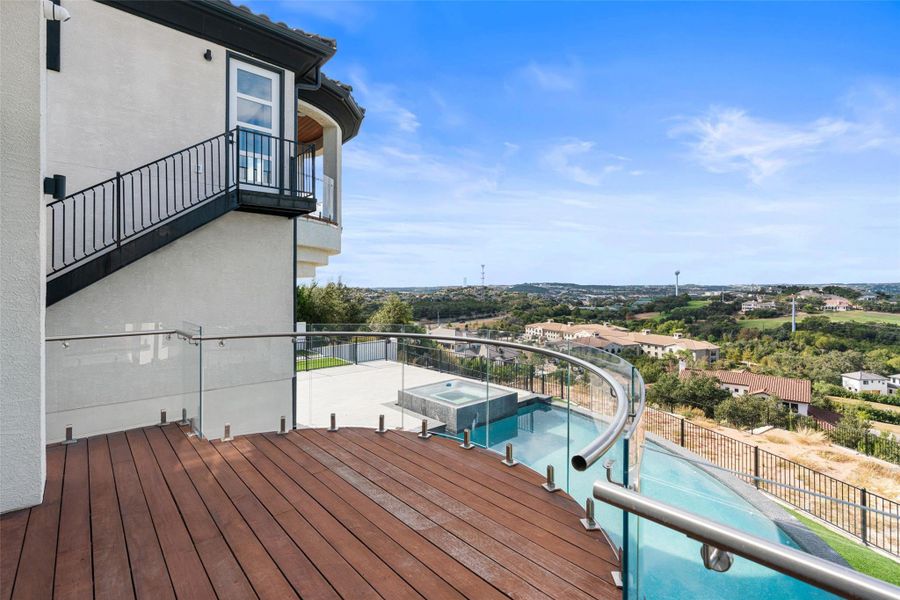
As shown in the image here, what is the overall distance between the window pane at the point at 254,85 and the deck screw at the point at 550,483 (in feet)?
21.9

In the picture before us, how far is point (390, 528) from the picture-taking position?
228cm

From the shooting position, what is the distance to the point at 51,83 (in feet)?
15.9

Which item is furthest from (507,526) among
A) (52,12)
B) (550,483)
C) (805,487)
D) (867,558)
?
(805,487)

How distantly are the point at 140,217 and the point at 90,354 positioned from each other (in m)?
1.90

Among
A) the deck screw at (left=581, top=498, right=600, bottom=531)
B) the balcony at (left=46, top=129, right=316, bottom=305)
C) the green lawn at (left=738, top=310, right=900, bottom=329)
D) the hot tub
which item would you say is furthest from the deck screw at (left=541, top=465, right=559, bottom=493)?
the green lawn at (left=738, top=310, right=900, bottom=329)

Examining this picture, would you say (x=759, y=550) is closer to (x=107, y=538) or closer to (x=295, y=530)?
(x=295, y=530)

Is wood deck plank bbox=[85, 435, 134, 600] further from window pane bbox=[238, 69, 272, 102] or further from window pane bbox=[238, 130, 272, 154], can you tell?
window pane bbox=[238, 69, 272, 102]

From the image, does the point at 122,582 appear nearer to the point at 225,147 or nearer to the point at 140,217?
the point at 140,217

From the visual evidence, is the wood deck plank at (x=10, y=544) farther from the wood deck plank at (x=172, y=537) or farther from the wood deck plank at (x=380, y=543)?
the wood deck plank at (x=380, y=543)

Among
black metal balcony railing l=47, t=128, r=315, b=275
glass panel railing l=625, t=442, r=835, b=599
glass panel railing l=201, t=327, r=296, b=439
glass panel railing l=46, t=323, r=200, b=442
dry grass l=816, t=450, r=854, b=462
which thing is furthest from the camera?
dry grass l=816, t=450, r=854, b=462

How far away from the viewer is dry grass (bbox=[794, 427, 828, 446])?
87.1 ft

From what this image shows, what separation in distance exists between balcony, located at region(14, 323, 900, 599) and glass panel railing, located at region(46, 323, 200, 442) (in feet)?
0.07

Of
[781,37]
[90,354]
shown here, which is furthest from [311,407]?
[781,37]

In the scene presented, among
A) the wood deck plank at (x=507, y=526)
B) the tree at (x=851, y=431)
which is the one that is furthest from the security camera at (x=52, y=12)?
the tree at (x=851, y=431)
